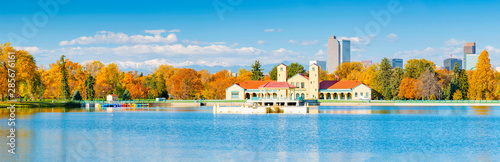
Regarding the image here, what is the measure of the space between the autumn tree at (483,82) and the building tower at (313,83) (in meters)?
29.6

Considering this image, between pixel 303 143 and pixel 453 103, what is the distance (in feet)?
230

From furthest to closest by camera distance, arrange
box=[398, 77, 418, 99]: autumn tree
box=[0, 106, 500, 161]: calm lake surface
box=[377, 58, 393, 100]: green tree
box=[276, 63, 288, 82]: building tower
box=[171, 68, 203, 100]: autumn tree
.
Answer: box=[276, 63, 288, 82]: building tower
box=[171, 68, 203, 100]: autumn tree
box=[377, 58, 393, 100]: green tree
box=[398, 77, 418, 99]: autumn tree
box=[0, 106, 500, 161]: calm lake surface

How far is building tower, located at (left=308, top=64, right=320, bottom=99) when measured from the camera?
11044 centimetres

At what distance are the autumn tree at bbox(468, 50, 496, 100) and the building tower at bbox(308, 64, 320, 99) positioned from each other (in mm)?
29567

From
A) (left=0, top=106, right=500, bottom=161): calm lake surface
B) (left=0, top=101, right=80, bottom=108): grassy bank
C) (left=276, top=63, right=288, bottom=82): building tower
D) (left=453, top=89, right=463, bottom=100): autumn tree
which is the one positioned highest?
(left=276, top=63, right=288, bottom=82): building tower

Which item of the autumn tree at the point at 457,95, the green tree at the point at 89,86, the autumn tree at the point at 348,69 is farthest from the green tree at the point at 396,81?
the green tree at the point at 89,86

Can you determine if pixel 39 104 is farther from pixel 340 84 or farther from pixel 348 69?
pixel 348 69

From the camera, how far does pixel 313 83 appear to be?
11100 centimetres

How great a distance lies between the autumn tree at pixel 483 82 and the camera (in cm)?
9400

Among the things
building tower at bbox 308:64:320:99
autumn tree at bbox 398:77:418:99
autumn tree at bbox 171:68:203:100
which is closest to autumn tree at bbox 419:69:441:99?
autumn tree at bbox 398:77:418:99

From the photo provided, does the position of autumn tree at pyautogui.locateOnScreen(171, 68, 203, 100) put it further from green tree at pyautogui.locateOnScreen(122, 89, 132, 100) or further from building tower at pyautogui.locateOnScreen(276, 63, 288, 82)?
building tower at pyautogui.locateOnScreen(276, 63, 288, 82)

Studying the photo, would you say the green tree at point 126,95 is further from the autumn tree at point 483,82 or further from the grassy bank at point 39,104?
the autumn tree at point 483,82

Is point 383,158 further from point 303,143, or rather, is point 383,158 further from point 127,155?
point 127,155

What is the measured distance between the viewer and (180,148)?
2902cm
